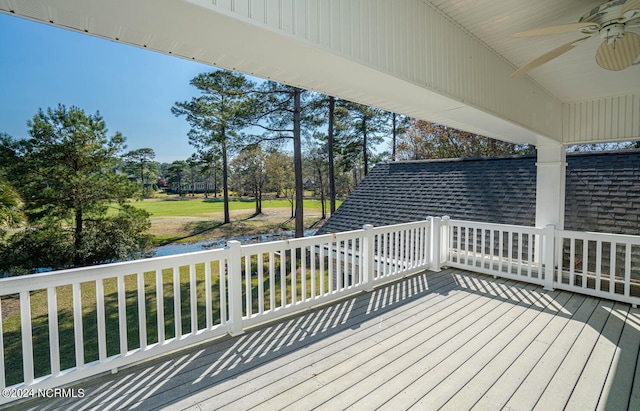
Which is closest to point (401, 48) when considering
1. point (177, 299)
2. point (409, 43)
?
point (409, 43)

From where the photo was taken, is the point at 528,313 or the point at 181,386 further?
the point at 528,313

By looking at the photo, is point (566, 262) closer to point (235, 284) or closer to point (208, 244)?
point (235, 284)

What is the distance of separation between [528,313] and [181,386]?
12.0ft

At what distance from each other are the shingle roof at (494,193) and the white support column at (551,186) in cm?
81

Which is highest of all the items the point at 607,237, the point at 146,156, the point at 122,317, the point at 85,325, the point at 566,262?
the point at 146,156

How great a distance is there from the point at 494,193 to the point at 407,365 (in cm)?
565

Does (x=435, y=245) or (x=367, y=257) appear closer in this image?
(x=367, y=257)

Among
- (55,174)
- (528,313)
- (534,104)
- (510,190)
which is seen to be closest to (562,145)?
(534,104)

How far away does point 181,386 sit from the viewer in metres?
2.25

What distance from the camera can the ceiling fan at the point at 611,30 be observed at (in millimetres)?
2109

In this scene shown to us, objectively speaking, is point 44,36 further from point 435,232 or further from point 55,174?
point 435,232

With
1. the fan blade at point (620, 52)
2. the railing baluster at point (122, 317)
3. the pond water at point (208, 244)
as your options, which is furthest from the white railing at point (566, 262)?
the pond water at point (208, 244)

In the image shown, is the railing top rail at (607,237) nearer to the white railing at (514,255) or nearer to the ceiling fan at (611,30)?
the white railing at (514,255)

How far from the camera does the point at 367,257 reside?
4199mm
